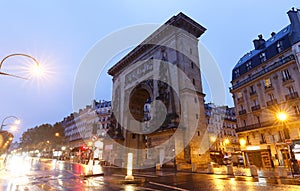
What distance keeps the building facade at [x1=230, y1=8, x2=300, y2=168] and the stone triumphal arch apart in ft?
30.9

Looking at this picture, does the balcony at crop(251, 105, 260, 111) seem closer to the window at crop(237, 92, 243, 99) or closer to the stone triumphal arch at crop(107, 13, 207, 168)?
the window at crop(237, 92, 243, 99)

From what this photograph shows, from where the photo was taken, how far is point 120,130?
35.6 m

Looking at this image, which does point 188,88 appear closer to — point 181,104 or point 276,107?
point 181,104

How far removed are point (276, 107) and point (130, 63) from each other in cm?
2683

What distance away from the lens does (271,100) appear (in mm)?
27406

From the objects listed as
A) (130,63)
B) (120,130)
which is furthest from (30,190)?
(130,63)

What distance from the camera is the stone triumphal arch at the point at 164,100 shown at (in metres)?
23.7

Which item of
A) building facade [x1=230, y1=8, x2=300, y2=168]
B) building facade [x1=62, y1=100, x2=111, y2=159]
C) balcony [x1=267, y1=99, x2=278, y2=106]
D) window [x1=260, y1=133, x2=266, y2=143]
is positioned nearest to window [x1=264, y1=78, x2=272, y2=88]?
building facade [x1=230, y1=8, x2=300, y2=168]

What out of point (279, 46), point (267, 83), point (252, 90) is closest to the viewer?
point (279, 46)

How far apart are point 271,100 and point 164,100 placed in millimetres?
15906

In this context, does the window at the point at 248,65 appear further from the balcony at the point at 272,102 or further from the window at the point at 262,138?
the window at the point at 262,138

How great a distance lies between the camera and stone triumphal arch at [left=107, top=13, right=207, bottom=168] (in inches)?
933

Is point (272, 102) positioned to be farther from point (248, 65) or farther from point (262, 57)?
point (248, 65)

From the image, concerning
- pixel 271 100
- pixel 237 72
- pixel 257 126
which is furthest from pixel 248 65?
pixel 257 126
